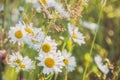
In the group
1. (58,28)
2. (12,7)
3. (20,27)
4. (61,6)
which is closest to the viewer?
(58,28)

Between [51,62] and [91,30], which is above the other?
[91,30]

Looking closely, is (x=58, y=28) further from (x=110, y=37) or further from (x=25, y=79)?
(x=110, y=37)

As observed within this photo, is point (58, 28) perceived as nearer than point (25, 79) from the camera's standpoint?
Yes

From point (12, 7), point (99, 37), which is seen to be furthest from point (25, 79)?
point (99, 37)

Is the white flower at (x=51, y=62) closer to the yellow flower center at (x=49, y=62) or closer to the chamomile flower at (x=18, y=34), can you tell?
the yellow flower center at (x=49, y=62)

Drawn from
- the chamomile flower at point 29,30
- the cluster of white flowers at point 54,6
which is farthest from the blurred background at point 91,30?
the chamomile flower at point 29,30

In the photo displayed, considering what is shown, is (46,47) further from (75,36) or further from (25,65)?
(75,36)

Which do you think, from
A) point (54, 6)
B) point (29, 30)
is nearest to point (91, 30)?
point (54, 6)

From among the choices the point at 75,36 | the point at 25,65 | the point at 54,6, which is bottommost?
the point at 25,65
